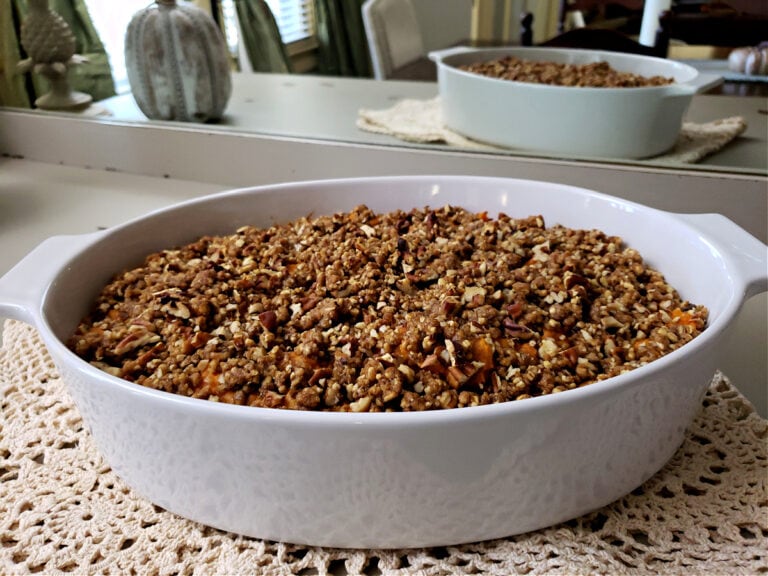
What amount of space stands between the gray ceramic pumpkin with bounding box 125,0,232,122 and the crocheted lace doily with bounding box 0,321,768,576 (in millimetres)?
586

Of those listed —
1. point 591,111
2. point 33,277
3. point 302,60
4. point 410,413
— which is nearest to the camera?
point 410,413

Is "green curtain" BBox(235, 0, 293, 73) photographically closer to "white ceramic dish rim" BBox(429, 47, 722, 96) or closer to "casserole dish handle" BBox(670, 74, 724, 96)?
"white ceramic dish rim" BBox(429, 47, 722, 96)

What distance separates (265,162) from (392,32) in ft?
0.74

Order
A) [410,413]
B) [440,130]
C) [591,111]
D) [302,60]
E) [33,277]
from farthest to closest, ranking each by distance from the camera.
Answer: [302,60] → [440,130] → [591,111] → [33,277] → [410,413]

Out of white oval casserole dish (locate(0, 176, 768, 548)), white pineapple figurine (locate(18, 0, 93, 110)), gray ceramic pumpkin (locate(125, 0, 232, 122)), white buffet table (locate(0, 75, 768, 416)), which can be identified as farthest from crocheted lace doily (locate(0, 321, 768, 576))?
white pineapple figurine (locate(18, 0, 93, 110))

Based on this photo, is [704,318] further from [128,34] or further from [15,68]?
[15,68]

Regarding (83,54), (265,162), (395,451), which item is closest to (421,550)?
(395,451)

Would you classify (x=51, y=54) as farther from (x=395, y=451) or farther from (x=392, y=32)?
(x=395, y=451)

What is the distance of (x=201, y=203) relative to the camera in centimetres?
61

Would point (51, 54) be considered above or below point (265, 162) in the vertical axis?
above

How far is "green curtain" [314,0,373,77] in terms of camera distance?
0.92m

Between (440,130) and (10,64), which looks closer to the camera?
(440,130)

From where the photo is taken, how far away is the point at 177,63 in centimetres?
90

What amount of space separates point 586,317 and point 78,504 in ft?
1.12
